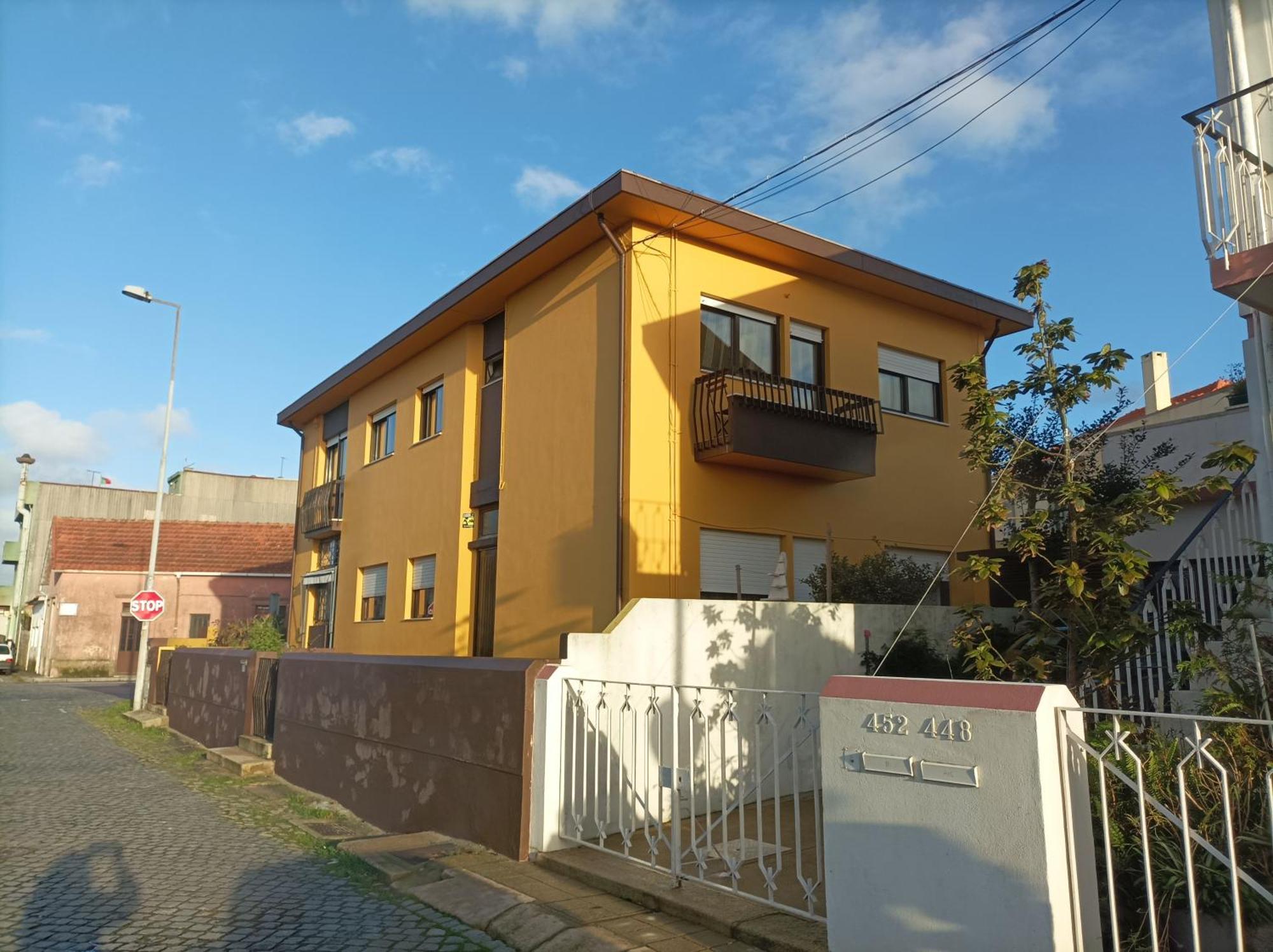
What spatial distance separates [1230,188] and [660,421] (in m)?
6.44

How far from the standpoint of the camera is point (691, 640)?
818 centimetres

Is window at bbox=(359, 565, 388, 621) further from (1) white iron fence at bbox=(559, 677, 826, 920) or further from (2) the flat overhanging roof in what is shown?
(1) white iron fence at bbox=(559, 677, 826, 920)

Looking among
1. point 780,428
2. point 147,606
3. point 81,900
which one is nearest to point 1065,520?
point 780,428

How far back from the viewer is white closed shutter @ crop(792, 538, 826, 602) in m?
12.8

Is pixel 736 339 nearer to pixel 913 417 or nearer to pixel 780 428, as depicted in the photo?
pixel 780 428

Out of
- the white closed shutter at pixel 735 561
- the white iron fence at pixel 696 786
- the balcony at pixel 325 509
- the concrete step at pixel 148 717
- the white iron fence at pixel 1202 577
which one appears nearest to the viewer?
the white iron fence at pixel 696 786

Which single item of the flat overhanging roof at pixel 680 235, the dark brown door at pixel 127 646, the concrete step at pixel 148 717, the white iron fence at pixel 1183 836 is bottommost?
the concrete step at pixel 148 717

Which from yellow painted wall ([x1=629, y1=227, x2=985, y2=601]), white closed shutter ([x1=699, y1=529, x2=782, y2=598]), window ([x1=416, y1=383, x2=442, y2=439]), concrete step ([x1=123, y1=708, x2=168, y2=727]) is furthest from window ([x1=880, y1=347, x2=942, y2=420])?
concrete step ([x1=123, y1=708, x2=168, y2=727])

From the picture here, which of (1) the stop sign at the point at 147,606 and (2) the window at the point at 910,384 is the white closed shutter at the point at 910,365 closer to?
(2) the window at the point at 910,384

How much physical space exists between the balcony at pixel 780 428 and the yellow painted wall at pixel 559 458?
1.23 metres

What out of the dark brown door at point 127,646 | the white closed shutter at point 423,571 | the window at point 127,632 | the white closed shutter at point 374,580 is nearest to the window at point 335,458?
→ the white closed shutter at point 374,580

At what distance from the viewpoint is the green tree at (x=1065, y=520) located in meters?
6.36

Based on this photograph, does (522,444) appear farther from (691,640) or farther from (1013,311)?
(1013,311)

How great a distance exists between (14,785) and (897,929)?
36.2 feet
